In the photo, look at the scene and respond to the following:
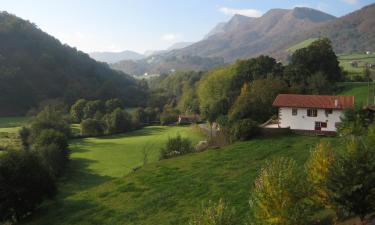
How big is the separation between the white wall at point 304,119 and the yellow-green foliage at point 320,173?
103 ft

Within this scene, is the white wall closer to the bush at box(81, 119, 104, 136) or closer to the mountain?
the bush at box(81, 119, 104, 136)

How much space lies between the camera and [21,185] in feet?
136

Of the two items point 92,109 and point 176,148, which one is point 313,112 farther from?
point 92,109

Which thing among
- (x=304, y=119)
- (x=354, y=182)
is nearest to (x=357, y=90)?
(x=304, y=119)

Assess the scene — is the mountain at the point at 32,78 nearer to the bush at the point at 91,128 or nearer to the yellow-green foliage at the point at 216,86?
the bush at the point at 91,128

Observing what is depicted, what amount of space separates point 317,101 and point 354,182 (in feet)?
113

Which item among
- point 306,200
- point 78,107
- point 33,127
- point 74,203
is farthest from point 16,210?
point 78,107

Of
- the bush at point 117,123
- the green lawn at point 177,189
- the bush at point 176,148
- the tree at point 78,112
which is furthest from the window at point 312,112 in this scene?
the tree at point 78,112

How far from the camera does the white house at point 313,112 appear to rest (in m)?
52.8

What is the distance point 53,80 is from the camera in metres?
181

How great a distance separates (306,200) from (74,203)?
26327 mm

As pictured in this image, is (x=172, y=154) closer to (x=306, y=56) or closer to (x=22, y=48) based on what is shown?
(x=306, y=56)

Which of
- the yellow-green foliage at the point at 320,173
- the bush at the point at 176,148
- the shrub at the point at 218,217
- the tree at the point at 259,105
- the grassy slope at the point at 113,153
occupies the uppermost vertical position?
the tree at the point at 259,105

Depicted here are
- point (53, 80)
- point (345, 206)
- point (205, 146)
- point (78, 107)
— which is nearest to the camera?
point (345, 206)
